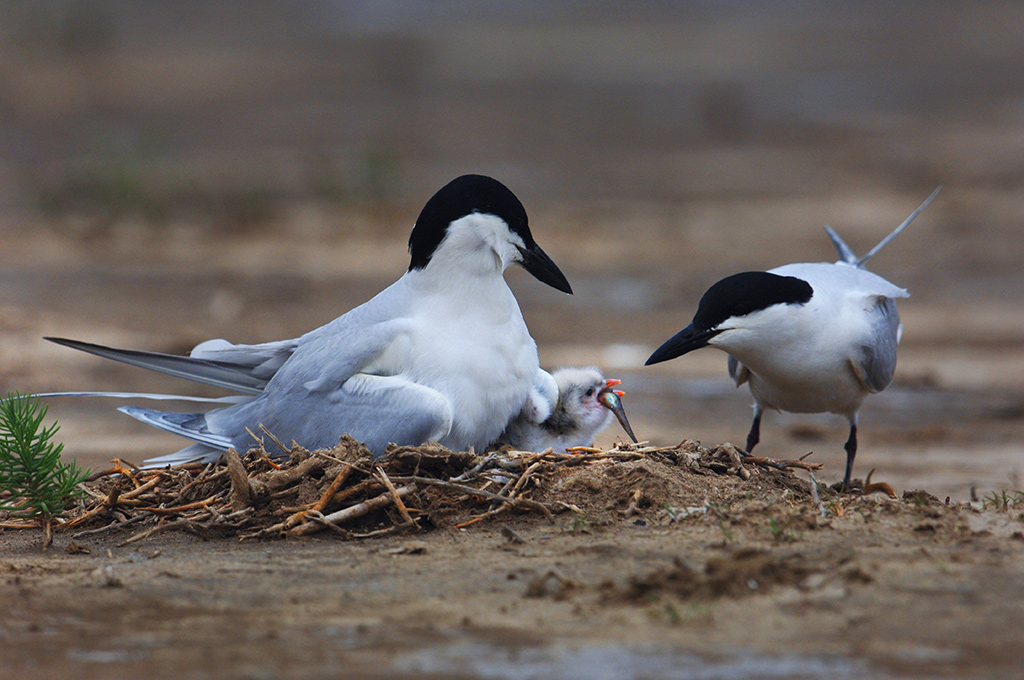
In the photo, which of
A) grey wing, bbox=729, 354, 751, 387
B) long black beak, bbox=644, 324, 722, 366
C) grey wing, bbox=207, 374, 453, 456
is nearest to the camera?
grey wing, bbox=207, 374, 453, 456

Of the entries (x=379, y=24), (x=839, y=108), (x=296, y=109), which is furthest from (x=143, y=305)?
(x=379, y=24)

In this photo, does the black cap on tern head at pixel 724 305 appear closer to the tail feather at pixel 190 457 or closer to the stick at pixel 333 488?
the stick at pixel 333 488

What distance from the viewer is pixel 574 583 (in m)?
4.12

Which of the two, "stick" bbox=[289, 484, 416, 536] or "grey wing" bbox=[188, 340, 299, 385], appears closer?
"stick" bbox=[289, 484, 416, 536]

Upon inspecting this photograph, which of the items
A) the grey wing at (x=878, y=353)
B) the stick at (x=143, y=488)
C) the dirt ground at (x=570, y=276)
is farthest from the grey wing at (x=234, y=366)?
the grey wing at (x=878, y=353)

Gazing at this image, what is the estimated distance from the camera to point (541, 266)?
20.3 feet

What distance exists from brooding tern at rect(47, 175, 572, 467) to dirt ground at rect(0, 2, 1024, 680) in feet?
2.26

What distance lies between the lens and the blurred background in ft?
33.1

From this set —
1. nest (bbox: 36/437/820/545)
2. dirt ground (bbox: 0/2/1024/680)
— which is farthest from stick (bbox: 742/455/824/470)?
dirt ground (bbox: 0/2/1024/680)

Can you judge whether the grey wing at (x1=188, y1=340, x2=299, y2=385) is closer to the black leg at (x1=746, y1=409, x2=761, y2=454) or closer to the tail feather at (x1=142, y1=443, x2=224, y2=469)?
the tail feather at (x1=142, y1=443, x2=224, y2=469)

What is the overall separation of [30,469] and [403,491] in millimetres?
1745

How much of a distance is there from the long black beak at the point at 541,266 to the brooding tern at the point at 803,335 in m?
0.62

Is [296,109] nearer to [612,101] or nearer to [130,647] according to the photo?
[612,101]

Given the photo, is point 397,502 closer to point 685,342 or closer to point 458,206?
point 458,206
